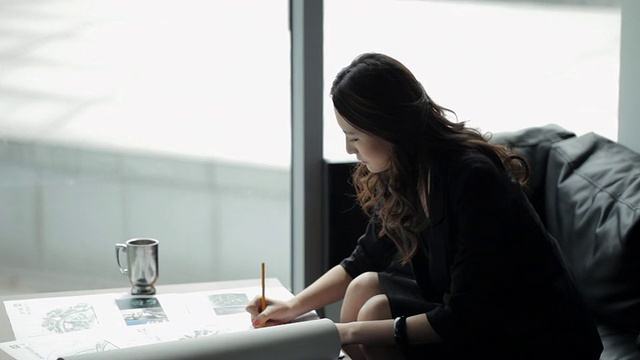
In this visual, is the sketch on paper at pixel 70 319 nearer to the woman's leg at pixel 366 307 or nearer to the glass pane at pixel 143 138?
the woman's leg at pixel 366 307

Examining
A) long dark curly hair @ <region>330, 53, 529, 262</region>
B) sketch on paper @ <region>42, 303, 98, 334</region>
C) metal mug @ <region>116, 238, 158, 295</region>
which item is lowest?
sketch on paper @ <region>42, 303, 98, 334</region>

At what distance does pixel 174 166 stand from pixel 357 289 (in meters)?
0.94

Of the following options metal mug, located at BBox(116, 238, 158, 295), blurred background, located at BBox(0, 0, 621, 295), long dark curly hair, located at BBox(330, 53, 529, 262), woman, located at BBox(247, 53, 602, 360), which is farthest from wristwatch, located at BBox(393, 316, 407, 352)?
blurred background, located at BBox(0, 0, 621, 295)

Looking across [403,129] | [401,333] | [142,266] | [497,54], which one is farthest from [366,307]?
[497,54]

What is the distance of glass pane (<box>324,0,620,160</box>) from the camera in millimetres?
2824

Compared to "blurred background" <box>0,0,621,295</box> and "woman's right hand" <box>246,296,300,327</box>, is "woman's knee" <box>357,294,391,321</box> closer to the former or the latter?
"woman's right hand" <box>246,296,300,327</box>

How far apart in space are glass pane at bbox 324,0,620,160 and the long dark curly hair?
912 millimetres

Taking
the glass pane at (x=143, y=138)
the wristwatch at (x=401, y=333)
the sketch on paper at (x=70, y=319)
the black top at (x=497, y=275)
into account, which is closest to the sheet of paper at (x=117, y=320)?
the sketch on paper at (x=70, y=319)

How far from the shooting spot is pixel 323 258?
2801mm

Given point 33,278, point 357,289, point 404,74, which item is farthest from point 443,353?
point 33,278

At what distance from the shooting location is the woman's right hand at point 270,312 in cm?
181

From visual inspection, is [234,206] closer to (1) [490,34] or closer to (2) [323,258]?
(2) [323,258]

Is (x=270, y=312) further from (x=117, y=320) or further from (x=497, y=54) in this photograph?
(x=497, y=54)

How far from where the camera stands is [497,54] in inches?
118
